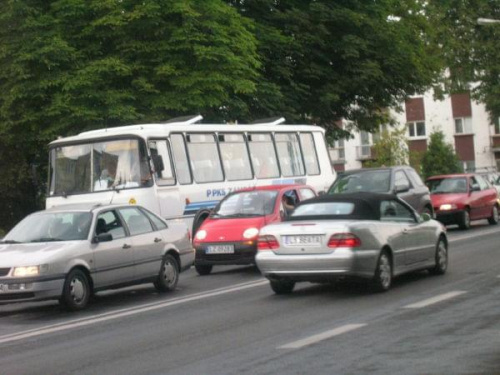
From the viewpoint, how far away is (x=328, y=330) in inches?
464

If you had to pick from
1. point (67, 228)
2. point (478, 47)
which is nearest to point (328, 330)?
point (67, 228)

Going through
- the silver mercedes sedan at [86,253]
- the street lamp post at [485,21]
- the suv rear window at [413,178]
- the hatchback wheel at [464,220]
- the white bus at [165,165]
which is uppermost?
the street lamp post at [485,21]

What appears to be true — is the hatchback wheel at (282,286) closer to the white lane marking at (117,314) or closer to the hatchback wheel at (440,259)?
the white lane marking at (117,314)

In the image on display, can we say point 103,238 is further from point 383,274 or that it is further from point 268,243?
point 383,274

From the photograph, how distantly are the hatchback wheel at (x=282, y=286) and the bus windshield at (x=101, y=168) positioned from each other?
369 inches

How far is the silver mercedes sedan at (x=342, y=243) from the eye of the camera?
49.6 ft

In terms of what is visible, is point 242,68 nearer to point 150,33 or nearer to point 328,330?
point 150,33

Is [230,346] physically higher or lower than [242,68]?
lower

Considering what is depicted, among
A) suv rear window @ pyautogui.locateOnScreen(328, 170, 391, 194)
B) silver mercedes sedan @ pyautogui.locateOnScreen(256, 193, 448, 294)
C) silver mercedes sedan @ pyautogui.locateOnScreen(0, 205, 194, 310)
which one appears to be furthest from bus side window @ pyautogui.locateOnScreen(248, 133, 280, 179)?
silver mercedes sedan @ pyautogui.locateOnScreen(256, 193, 448, 294)

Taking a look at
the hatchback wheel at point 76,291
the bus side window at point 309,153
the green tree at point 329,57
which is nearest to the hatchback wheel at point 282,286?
the hatchback wheel at point 76,291

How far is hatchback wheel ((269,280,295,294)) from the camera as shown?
16094mm

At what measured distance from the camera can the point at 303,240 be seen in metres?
15.4

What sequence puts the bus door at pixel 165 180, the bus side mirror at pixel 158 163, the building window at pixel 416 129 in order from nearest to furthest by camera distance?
the bus side mirror at pixel 158 163 → the bus door at pixel 165 180 → the building window at pixel 416 129

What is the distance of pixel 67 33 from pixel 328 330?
22896 mm
